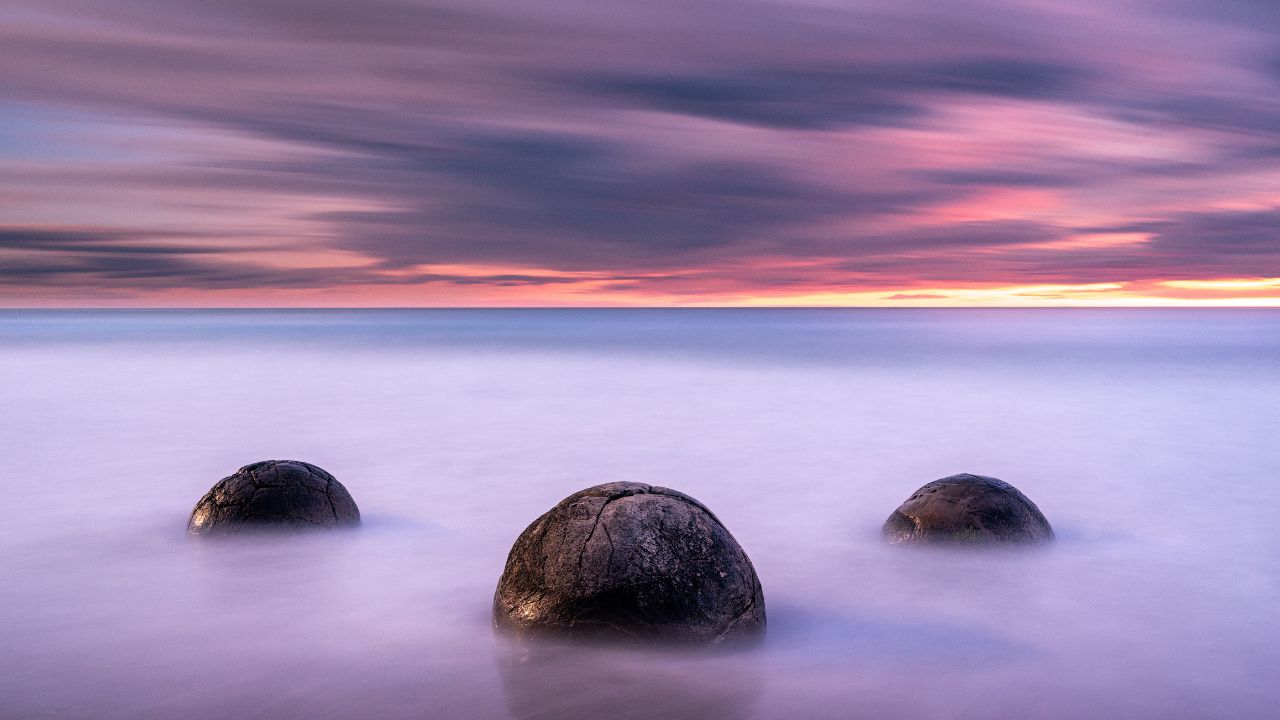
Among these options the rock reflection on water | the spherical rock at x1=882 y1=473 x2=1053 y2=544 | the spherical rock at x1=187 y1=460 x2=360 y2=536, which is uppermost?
the spherical rock at x1=187 y1=460 x2=360 y2=536

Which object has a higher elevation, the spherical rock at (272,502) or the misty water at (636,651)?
the spherical rock at (272,502)

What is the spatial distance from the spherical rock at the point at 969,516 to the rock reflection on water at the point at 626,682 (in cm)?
282

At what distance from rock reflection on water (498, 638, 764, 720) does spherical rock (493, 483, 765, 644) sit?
88 mm

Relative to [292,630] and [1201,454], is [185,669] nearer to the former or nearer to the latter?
[292,630]

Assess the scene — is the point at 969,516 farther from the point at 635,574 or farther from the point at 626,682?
the point at 626,682

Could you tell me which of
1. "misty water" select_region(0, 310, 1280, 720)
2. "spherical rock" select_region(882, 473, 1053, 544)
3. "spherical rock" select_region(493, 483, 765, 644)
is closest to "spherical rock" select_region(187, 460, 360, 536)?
"misty water" select_region(0, 310, 1280, 720)

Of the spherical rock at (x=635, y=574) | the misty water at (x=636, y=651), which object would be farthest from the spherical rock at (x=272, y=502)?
the spherical rock at (x=635, y=574)

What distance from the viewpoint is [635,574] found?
4688mm

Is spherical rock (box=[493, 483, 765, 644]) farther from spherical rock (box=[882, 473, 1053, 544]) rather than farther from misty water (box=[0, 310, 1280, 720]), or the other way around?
spherical rock (box=[882, 473, 1053, 544])

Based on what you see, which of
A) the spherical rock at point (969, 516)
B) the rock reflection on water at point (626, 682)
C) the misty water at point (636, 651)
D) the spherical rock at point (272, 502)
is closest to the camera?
the rock reflection on water at point (626, 682)

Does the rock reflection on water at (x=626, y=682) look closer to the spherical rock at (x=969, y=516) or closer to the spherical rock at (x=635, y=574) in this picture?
the spherical rock at (x=635, y=574)

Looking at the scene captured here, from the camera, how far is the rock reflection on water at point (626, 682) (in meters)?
4.41

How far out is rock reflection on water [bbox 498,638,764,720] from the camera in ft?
14.5

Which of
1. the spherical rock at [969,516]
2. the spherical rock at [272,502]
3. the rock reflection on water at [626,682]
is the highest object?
the spherical rock at [272,502]
